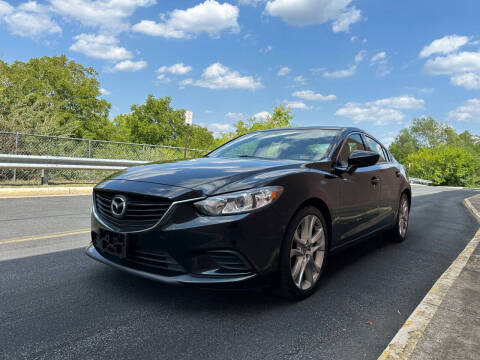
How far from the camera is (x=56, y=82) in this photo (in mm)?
38094

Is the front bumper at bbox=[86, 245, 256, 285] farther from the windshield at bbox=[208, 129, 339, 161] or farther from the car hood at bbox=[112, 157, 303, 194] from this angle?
the windshield at bbox=[208, 129, 339, 161]

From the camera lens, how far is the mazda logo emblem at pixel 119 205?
260 cm

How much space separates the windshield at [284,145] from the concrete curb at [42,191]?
21.5ft

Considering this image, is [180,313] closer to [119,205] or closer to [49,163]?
[119,205]

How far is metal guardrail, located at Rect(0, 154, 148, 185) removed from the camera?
29.3ft

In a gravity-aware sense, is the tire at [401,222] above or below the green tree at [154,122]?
below

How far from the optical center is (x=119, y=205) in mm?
2629

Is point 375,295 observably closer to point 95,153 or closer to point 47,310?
point 47,310

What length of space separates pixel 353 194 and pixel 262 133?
145 centimetres

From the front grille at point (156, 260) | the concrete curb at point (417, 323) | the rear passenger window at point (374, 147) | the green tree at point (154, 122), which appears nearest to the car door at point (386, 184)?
the rear passenger window at point (374, 147)

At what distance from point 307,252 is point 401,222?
3039 millimetres

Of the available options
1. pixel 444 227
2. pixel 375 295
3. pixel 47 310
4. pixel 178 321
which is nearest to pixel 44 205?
pixel 47 310

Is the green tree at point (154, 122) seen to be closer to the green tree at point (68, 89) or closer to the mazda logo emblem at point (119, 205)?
the green tree at point (68, 89)

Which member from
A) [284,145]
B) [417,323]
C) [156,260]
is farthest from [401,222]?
[156,260]
